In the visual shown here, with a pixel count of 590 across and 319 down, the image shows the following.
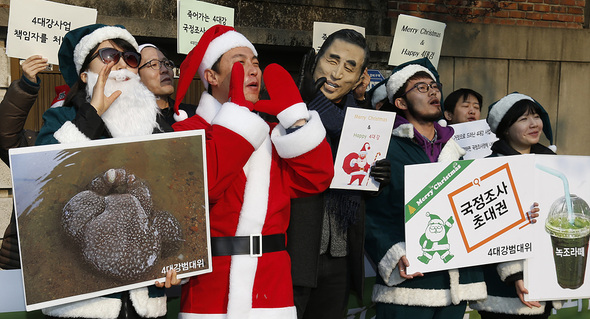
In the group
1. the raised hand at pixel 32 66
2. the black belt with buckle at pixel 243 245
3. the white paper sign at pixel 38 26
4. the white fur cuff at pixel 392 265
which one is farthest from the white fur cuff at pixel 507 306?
the white paper sign at pixel 38 26

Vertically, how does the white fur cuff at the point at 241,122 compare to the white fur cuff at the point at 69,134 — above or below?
above

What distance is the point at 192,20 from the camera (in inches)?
182

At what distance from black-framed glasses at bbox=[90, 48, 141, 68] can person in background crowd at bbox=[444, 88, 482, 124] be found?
367 centimetres

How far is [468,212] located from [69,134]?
1.95 meters

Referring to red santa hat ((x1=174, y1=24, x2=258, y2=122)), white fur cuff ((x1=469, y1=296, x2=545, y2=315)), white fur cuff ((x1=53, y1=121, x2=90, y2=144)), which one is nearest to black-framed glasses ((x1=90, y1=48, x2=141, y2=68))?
red santa hat ((x1=174, y1=24, x2=258, y2=122))

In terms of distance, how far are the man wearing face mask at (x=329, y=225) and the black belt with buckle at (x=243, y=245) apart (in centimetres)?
37

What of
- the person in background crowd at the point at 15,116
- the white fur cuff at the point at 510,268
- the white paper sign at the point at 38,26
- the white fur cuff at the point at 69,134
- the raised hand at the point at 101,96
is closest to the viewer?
the white fur cuff at the point at 69,134

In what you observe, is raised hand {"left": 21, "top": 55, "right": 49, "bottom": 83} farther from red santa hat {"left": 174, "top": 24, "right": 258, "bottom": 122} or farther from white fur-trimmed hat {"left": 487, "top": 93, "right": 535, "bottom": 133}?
white fur-trimmed hat {"left": 487, "top": 93, "right": 535, "bottom": 133}

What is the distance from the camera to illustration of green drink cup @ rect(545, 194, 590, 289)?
3689 mm

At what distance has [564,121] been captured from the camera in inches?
341

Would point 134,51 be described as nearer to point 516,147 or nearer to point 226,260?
point 226,260

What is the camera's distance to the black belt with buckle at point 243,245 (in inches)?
112

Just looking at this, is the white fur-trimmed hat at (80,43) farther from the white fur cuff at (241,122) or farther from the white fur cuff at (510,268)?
the white fur cuff at (510,268)

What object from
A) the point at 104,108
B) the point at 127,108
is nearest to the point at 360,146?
the point at 127,108
